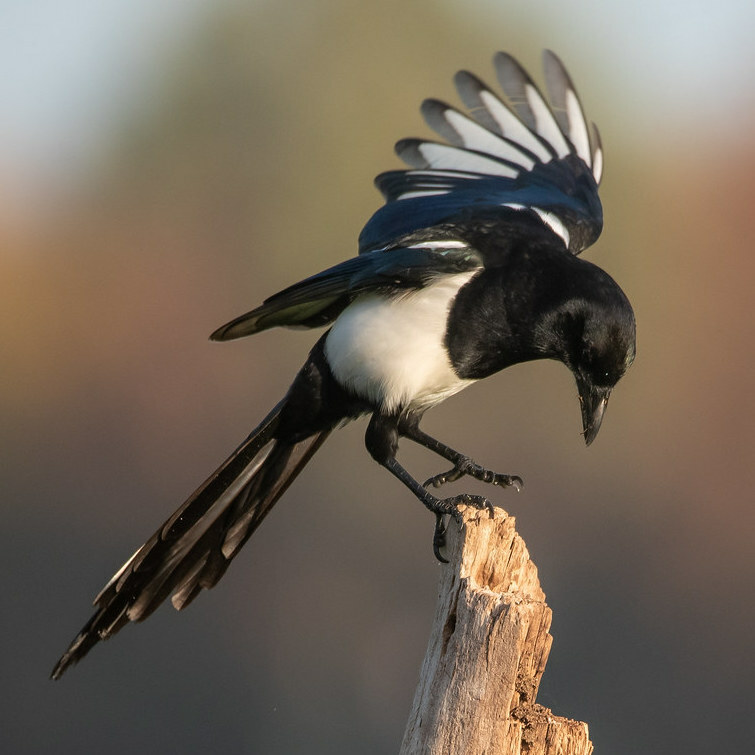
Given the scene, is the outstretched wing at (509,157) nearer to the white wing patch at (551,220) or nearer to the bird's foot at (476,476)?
the white wing patch at (551,220)

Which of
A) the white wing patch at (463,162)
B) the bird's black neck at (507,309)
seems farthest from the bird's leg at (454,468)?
the white wing patch at (463,162)

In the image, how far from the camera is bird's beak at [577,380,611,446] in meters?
3.65

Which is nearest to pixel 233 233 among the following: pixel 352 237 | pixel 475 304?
pixel 352 237

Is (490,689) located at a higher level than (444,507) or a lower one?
lower

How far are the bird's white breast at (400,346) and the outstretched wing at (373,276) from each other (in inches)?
1.8

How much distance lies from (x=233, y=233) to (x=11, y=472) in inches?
101

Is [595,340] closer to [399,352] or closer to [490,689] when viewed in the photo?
[399,352]

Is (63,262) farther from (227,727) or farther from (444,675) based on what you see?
(444,675)

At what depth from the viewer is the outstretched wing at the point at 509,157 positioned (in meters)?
4.41

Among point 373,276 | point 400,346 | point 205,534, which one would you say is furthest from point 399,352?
point 205,534

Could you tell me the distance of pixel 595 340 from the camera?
11.7ft

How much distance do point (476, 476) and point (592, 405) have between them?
0.41 meters

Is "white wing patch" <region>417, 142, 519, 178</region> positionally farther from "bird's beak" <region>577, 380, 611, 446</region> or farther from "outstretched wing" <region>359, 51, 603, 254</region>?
"bird's beak" <region>577, 380, 611, 446</region>

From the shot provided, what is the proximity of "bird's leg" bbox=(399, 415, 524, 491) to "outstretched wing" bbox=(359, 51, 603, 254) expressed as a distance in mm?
811
